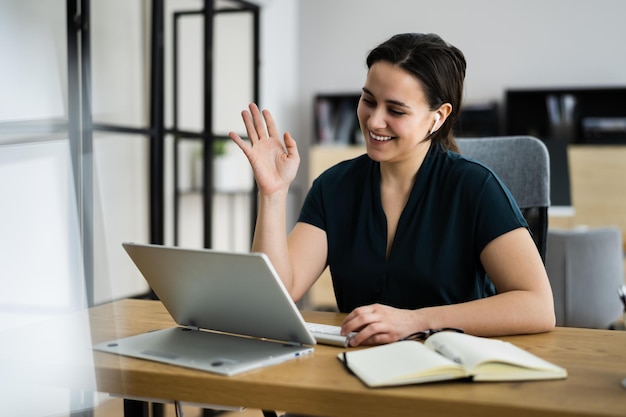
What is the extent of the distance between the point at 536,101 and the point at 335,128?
1.42 meters

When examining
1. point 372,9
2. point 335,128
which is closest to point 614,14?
point 372,9

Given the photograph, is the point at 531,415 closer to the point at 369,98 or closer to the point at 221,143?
the point at 369,98

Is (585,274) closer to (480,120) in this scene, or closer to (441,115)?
(441,115)

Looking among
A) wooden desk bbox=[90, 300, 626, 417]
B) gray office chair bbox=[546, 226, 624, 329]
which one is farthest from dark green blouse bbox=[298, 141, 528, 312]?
gray office chair bbox=[546, 226, 624, 329]

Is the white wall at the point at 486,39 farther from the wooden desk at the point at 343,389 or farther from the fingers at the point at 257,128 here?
the wooden desk at the point at 343,389

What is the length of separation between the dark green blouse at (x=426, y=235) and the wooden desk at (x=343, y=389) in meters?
0.45

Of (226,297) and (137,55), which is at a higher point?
(137,55)

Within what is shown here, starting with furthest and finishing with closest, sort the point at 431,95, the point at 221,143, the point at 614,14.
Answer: the point at 614,14 < the point at 221,143 < the point at 431,95

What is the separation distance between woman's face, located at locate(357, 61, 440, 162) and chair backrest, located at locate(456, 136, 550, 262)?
0.90 ft

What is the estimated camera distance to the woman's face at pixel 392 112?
1509 mm

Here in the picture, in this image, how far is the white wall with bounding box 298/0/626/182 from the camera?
5156 mm

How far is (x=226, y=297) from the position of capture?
1.08 meters

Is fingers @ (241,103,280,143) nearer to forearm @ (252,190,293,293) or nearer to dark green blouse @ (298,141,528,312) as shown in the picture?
forearm @ (252,190,293,293)

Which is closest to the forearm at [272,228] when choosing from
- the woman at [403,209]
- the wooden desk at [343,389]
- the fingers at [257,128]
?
the woman at [403,209]
